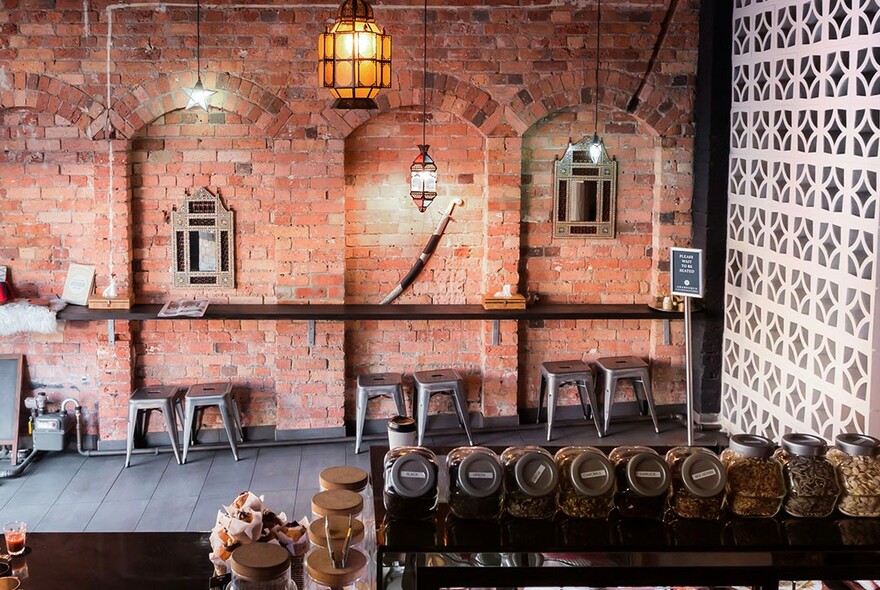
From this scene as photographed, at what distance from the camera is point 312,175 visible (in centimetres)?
768

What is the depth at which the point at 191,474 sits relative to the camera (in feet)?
23.8

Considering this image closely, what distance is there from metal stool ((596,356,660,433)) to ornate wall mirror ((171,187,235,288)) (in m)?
3.04

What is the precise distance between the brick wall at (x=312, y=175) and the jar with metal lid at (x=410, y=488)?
4880 mm

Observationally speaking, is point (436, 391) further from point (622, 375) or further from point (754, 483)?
point (754, 483)

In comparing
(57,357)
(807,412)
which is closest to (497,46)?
(807,412)

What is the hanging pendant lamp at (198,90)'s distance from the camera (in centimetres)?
718

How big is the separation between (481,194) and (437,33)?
1.29 metres

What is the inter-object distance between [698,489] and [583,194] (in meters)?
5.37

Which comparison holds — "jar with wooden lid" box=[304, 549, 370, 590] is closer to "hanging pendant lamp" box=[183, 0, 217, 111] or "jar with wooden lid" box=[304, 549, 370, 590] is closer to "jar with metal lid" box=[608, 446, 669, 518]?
"jar with metal lid" box=[608, 446, 669, 518]

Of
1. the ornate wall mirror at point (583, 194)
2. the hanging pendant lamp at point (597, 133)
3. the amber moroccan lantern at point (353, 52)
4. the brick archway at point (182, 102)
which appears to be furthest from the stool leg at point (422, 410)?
the amber moroccan lantern at point (353, 52)

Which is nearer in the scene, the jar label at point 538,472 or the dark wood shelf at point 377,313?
the jar label at point 538,472

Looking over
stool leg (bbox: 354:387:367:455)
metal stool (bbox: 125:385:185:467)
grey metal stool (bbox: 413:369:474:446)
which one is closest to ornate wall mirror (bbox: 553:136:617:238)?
grey metal stool (bbox: 413:369:474:446)

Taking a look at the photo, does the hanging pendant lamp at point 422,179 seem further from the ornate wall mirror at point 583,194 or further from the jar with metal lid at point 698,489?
the jar with metal lid at point 698,489

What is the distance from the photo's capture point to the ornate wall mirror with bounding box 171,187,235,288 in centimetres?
777
